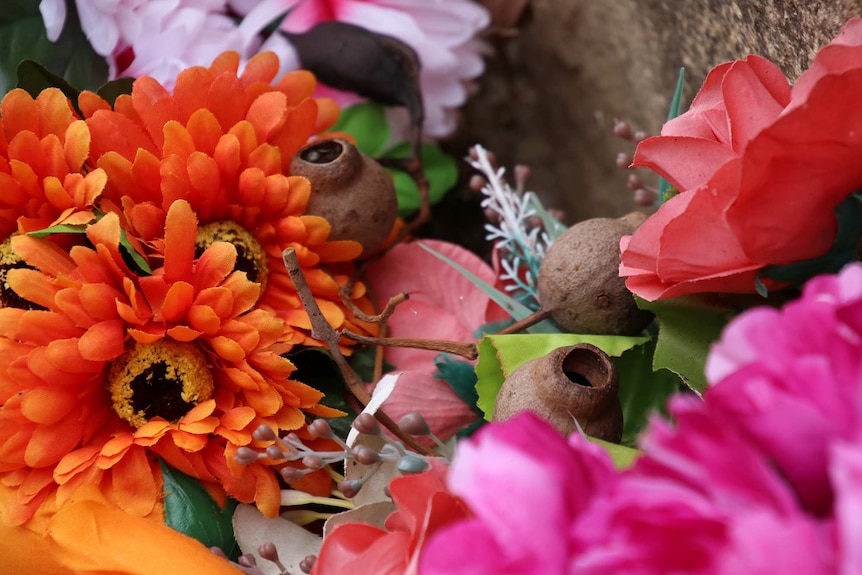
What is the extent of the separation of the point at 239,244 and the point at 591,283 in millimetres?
166

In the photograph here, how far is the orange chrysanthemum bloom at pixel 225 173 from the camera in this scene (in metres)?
0.40

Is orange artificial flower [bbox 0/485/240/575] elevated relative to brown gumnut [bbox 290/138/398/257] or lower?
lower

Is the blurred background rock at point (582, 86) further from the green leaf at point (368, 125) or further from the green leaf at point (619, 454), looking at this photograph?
the green leaf at point (619, 454)

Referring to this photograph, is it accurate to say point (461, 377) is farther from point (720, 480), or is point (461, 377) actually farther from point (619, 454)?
point (720, 480)


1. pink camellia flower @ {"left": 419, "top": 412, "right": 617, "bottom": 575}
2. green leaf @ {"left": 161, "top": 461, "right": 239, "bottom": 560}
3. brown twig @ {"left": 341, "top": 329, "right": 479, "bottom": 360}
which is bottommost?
green leaf @ {"left": 161, "top": 461, "right": 239, "bottom": 560}

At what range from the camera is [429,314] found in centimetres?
48

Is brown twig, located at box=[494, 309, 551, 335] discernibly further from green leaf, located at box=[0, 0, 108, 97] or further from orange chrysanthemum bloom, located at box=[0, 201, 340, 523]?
green leaf, located at box=[0, 0, 108, 97]

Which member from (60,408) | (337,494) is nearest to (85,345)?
(60,408)

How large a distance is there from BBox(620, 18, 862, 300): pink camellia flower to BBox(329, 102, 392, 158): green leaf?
26cm

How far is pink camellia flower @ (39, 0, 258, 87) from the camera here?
493mm

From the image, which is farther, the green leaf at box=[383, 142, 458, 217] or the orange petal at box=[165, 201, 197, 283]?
the green leaf at box=[383, 142, 458, 217]

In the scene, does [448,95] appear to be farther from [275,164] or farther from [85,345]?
[85,345]

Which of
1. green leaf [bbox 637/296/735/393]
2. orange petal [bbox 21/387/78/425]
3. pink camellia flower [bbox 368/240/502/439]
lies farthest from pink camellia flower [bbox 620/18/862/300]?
orange petal [bbox 21/387/78/425]

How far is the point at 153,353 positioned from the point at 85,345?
0.04 metres
